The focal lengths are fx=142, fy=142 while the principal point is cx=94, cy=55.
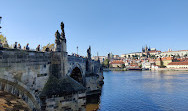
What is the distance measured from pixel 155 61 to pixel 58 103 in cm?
15177

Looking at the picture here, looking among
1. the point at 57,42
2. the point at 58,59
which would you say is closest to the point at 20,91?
the point at 58,59

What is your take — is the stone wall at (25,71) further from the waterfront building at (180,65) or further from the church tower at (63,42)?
the waterfront building at (180,65)

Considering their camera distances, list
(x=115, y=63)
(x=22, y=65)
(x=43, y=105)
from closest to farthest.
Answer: (x=22, y=65) → (x=43, y=105) → (x=115, y=63)

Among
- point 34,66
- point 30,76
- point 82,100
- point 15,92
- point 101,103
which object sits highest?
point 34,66

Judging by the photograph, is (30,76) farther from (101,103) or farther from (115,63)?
(115,63)

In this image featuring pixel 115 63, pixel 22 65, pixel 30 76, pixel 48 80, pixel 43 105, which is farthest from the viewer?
pixel 115 63

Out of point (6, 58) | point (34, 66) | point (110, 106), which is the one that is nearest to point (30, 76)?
point (34, 66)

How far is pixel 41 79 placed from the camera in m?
11.4

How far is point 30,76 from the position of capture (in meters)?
10.1

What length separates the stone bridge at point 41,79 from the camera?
851 cm

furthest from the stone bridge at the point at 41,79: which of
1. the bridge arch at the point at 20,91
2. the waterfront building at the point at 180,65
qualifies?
the waterfront building at the point at 180,65

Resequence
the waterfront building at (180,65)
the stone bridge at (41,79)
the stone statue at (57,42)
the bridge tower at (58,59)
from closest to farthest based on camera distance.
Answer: the stone bridge at (41,79)
the bridge tower at (58,59)
the stone statue at (57,42)
the waterfront building at (180,65)

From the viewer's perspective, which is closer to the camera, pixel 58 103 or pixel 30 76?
pixel 30 76

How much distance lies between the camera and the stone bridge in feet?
27.9
